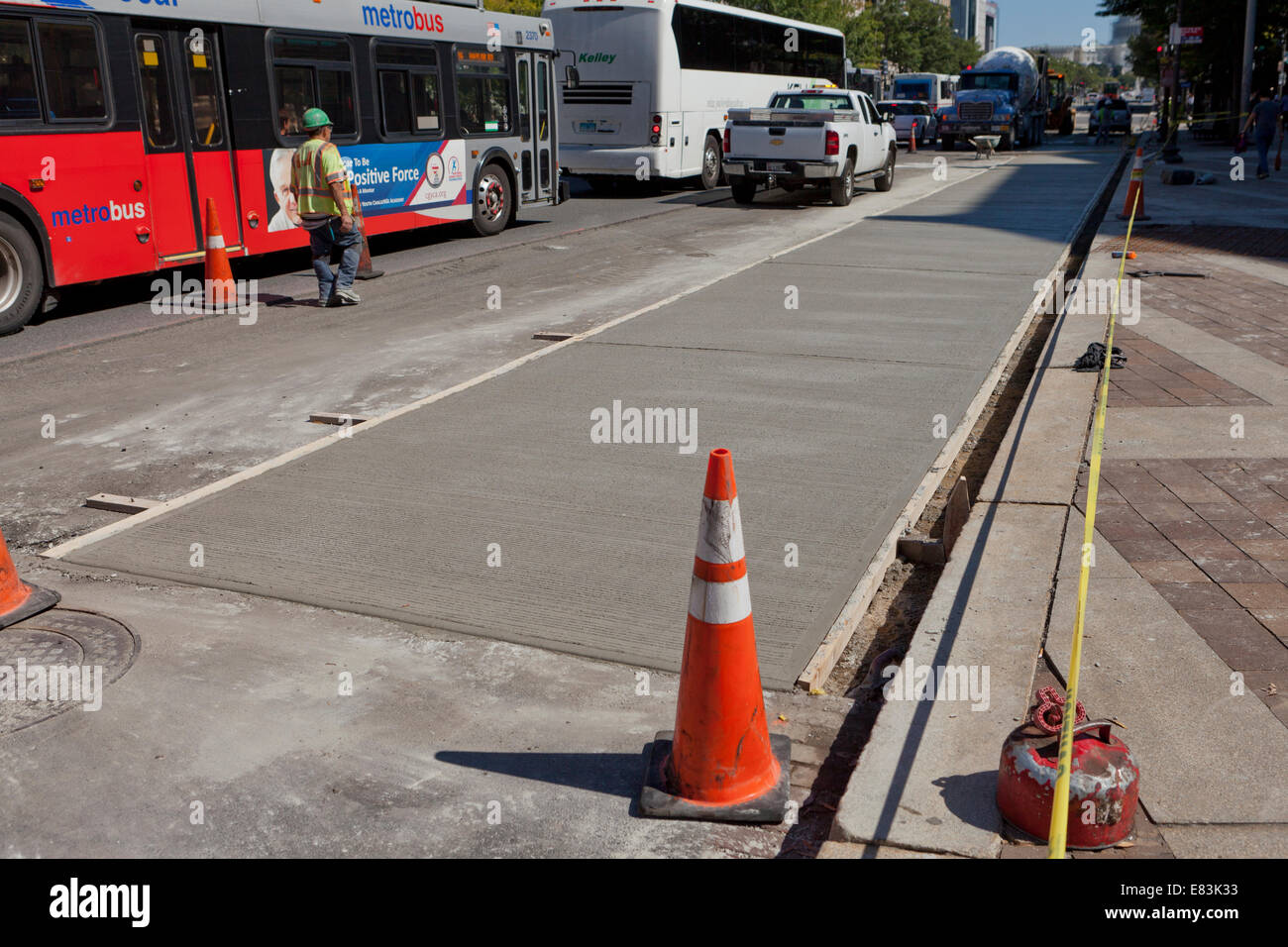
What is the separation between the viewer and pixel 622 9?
24.9 m

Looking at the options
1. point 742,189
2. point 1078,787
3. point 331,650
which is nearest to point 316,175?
point 331,650

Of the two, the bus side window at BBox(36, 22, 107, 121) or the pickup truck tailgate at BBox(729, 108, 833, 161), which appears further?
the pickup truck tailgate at BBox(729, 108, 833, 161)

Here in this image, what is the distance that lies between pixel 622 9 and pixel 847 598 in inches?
881

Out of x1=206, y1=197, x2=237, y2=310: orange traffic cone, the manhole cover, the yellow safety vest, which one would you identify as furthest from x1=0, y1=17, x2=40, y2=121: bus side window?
the manhole cover

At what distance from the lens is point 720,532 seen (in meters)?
3.42

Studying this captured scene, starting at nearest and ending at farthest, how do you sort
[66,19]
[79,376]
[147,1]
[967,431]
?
[967,431] → [79,376] → [66,19] → [147,1]

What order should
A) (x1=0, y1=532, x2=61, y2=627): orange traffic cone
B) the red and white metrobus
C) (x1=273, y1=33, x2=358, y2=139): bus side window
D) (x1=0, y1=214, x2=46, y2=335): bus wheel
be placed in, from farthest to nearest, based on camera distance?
(x1=273, y1=33, x2=358, y2=139): bus side window < the red and white metrobus < (x1=0, y1=214, x2=46, y2=335): bus wheel < (x1=0, y1=532, x2=61, y2=627): orange traffic cone

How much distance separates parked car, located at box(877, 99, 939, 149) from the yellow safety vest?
145 feet

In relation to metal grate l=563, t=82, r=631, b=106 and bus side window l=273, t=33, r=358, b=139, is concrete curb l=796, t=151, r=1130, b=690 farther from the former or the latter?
metal grate l=563, t=82, r=631, b=106

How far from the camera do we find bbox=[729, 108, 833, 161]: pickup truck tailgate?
22438mm

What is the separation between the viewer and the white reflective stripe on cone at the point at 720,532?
3410mm

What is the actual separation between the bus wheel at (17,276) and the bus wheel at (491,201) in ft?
26.6
